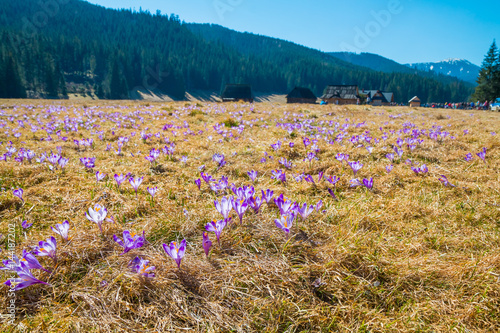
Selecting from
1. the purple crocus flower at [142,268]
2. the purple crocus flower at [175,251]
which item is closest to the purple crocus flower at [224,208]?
the purple crocus flower at [175,251]

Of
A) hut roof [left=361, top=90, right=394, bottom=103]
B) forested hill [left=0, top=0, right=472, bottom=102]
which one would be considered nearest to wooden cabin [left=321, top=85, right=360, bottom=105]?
hut roof [left=361, top=90, right=394, bottom=103]

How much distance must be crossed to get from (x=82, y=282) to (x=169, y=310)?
0.57 m

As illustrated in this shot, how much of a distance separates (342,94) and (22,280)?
7137 centimetres

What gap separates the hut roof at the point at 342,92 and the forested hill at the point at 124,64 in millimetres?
51224

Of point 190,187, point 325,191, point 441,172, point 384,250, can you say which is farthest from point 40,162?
point 441,172

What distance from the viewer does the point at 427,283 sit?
4.72ft

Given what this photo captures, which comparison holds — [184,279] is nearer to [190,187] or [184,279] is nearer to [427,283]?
[427,283]

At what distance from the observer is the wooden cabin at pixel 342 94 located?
6425 centimetres

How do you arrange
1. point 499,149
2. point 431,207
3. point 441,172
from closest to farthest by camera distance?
point 431,207, point 441,172, point 499,149

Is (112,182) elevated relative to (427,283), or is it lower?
lower

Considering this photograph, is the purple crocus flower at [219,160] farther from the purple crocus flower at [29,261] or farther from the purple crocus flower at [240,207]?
the purple crocus flower at [29,261]

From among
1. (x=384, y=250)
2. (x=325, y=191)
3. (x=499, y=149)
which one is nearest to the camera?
(x=384, y=250)

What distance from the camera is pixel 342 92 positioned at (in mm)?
65562

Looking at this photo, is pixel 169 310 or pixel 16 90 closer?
pixel 169 310
